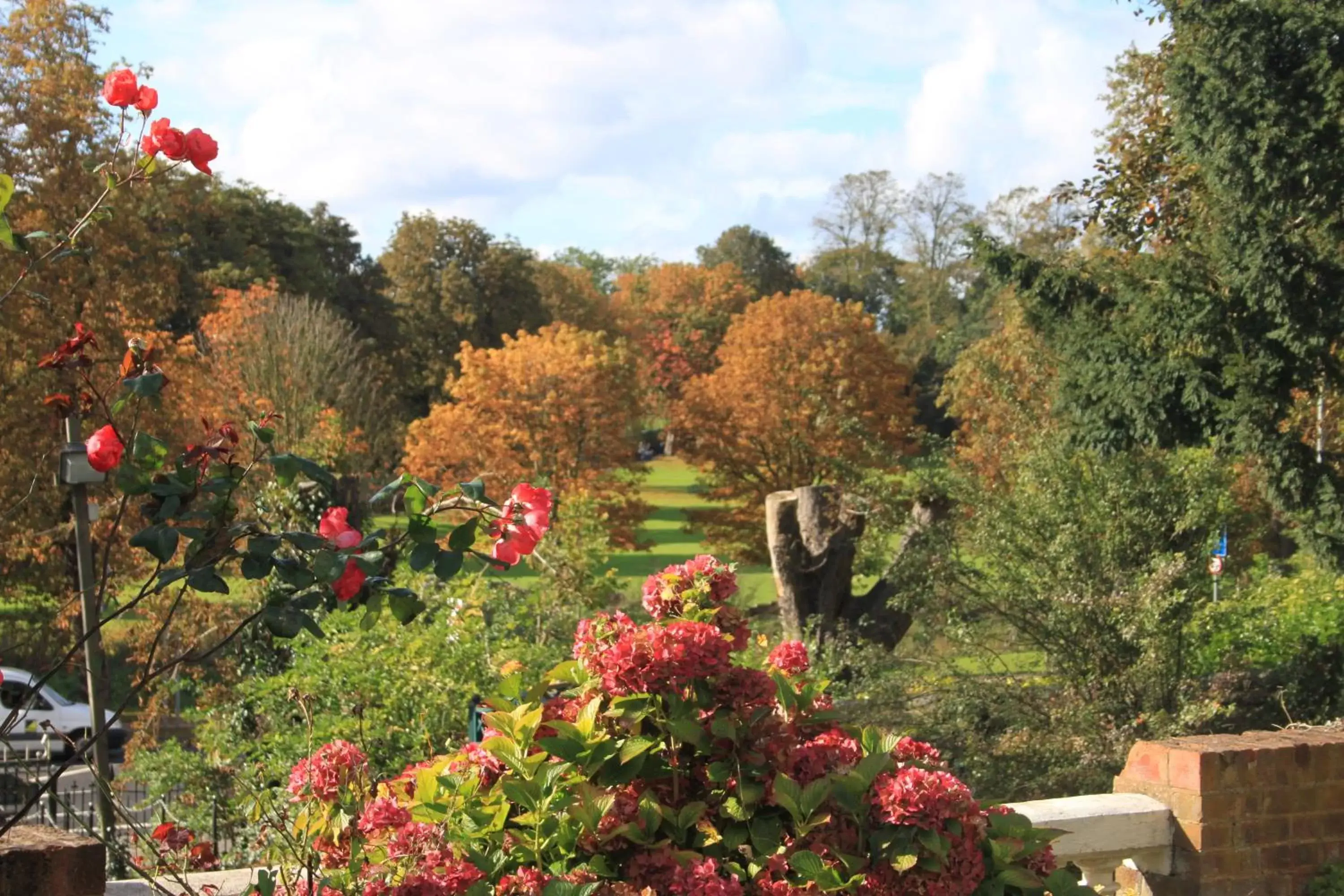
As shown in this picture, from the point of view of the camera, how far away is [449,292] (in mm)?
42094

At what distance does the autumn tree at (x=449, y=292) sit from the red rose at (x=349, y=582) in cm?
3908

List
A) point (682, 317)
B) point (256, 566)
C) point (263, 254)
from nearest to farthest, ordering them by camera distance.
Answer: point (256, 566) < point (263, 254) < point (682, 317)

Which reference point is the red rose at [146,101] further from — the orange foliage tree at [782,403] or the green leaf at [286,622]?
the orange foliage tree at [782,403]

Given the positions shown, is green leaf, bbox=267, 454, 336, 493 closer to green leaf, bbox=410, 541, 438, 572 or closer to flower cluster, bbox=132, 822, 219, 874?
green leaf, bbox=410, 541, 438, 572

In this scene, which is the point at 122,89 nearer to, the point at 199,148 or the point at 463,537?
the point at 199,148

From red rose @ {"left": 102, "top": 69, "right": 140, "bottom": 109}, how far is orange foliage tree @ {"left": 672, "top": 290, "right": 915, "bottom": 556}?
82.6 feet

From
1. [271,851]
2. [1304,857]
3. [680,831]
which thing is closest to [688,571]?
[680,831]

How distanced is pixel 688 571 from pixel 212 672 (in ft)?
50.2

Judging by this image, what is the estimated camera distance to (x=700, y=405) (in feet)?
104

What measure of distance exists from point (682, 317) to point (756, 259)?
909cm

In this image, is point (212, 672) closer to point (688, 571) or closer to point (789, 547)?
point (789, 547)

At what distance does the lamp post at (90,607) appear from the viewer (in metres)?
2.81

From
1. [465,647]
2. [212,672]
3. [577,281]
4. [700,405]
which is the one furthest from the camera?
[577,281]

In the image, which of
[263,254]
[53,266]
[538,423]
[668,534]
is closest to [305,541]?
[53,266]
